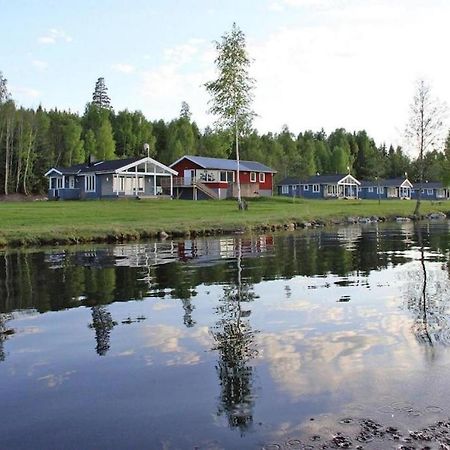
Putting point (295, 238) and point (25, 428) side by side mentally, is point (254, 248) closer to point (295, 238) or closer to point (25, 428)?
point (295, 238)

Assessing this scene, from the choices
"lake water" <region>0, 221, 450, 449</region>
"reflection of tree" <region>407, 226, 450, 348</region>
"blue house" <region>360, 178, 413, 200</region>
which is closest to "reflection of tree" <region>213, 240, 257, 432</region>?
"lake water" <region>0, 221, 450, 449</region>

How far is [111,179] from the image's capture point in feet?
235

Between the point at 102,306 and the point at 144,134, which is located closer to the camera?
the point at 102,306

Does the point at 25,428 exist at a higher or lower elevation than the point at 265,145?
lower

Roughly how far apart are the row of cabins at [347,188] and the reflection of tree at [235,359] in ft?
304

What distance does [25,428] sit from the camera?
7.14m

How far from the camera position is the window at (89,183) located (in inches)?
2908

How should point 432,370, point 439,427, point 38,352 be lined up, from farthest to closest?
point 38,352, point 432,370, point 439,427

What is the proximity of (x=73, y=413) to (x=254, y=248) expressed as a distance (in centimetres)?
2225

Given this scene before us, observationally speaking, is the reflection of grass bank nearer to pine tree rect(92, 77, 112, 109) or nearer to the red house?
the red house

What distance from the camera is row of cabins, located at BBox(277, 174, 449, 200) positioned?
115562 mm

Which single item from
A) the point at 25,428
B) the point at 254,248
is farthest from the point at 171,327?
the point at 254,248

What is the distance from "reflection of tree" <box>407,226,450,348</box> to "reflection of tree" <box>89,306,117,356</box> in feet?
18.7

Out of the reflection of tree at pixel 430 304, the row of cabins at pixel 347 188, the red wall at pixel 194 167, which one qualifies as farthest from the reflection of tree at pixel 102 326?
the row of cabins at pixel 347 188
